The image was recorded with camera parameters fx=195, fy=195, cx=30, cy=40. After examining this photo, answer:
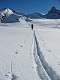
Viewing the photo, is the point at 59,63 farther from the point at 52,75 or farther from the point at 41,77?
the point at 41,77

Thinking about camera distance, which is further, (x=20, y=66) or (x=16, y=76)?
(x=20, y=66)

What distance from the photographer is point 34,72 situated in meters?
7.82

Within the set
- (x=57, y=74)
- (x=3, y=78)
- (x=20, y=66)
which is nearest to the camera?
(x=3, y=78)

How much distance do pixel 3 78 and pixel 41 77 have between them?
1390 mm

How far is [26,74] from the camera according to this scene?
750cm

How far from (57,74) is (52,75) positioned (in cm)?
30

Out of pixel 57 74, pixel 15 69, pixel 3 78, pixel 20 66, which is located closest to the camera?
pixel 3 78

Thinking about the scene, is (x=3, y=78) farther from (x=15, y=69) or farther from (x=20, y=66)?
(x=20, y=66)

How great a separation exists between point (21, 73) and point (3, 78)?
95cm

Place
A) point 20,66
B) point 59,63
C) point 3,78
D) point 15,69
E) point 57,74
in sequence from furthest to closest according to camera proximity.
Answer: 1. point 59,63
2. point 20,66
3. point 15,69
4. point 57,74
5. point 3,78

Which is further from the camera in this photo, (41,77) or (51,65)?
(51,65)

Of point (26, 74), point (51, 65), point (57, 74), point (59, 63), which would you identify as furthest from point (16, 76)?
point (59, 63)

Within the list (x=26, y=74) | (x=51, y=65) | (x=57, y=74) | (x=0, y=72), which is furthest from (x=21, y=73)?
(x=51, y=65)

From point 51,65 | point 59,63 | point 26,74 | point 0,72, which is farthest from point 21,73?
point 59,63
